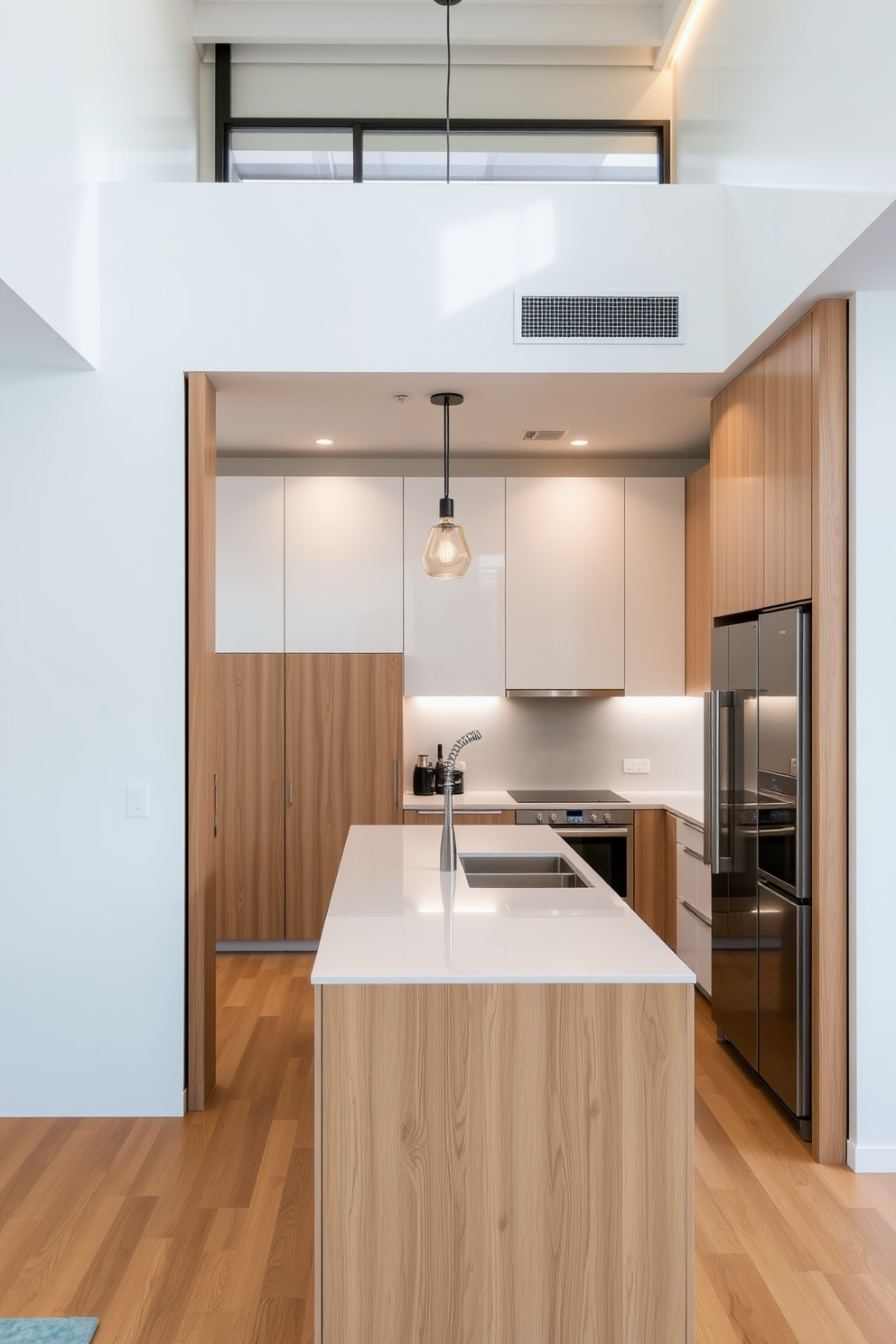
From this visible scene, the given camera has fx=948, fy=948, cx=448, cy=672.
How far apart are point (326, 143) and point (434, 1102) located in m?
4.56

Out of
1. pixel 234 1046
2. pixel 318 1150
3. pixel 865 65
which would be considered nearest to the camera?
pixel 318 1150

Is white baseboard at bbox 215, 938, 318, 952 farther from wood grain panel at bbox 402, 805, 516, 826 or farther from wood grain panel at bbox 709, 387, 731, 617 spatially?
wood grain panel at bbox 709, 387, 731, 617

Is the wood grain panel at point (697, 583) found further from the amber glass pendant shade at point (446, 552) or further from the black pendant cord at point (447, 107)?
the black pendant cord at point (447, 107)

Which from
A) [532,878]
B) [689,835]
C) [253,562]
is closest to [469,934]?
[532,878]

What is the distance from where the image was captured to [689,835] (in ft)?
14.5

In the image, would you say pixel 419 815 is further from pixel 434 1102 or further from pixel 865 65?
pixel 865 65

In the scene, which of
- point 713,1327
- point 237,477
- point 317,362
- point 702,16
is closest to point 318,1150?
point 713,1327

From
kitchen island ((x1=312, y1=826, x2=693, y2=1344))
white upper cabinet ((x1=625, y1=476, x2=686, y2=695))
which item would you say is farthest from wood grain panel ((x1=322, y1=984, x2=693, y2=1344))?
white upper cabinet ((x1=625, y1=476, x2=686, y2=695))

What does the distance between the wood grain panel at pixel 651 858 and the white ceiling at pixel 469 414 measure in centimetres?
189

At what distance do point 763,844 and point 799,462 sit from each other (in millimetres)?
1286

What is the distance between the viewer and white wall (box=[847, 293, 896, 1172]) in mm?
2812

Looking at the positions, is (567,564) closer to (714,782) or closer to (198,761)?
(714,782)

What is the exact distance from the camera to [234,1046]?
379 cm

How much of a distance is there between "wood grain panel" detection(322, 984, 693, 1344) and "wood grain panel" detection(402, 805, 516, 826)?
2.76m
